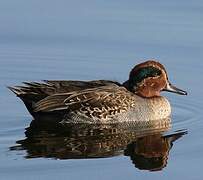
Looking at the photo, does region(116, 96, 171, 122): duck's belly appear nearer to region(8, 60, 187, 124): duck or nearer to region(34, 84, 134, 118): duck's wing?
region(8, 60, 187, 124): duck

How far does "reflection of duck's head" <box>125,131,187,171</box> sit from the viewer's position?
13.2 metres

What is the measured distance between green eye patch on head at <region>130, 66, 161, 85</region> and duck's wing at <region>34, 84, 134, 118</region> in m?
0.38

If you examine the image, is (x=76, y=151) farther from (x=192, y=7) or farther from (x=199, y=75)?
(x=192, y=7)

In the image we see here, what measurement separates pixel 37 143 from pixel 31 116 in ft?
4.87

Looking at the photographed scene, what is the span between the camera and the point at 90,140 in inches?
560

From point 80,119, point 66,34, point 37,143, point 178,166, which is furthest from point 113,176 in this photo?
point 66,34

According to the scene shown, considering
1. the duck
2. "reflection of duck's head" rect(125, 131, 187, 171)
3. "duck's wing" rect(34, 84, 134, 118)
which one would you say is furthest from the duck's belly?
"reflection of duck's head" rect(125, 131, 187, 171)

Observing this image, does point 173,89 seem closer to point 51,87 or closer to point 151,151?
point 51,87

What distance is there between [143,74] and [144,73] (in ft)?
0.08

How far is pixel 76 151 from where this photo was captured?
13586 mm

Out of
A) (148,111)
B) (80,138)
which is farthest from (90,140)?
(148,111)

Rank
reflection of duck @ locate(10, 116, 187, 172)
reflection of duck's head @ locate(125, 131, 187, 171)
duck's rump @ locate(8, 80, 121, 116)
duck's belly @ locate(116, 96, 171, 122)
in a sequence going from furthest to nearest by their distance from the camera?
duck's belly @ locate(116, 96, 171, 122) < duck's rump @ locate(8, 80, 121, 116) < reflection of duck @ locate(10, 116, 187, 172) < reflection of duck's head @ locate(125, 131, 187, 171)

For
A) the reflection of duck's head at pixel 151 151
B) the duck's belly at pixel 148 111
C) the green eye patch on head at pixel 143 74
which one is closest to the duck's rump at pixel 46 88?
the green eye patch on head at pixel 143 74

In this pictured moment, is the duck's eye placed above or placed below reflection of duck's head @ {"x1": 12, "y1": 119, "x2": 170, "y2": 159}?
above
